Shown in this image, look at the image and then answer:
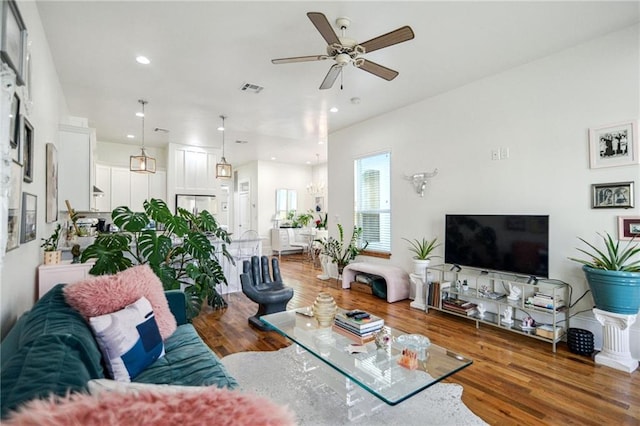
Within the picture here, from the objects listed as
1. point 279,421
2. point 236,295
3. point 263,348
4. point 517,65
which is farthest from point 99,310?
point 517,65

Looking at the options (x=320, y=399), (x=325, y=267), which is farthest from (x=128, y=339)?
(x=325, y=267)

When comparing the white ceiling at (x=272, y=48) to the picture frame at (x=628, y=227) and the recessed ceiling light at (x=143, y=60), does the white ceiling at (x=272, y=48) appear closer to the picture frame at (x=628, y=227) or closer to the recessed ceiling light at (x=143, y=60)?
the recessed ceiling light at (x=143, y=60)

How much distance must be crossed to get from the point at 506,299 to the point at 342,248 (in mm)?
3143

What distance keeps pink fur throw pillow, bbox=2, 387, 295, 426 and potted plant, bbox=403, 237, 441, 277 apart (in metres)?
3.84

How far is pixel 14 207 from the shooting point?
1.88 m

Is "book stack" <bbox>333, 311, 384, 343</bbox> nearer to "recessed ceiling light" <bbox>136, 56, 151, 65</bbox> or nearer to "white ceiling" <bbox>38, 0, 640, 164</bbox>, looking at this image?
"white ceiling" <bbox>38, 0, 640, 164</bbox>

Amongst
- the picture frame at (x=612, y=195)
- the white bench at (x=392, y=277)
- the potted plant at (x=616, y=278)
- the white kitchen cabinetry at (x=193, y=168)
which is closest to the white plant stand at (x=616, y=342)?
the potted plant at (x=616, y=278)

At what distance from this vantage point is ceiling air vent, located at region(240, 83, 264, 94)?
4.06 m

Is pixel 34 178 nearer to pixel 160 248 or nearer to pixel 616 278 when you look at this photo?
pixel 160 248

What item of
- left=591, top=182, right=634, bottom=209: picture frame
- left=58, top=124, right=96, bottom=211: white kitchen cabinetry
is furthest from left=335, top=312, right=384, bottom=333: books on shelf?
left=58, top=124, right=96, bottom=211: white kitchen cabinetry

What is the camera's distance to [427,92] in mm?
4348

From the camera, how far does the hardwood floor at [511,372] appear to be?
206cm

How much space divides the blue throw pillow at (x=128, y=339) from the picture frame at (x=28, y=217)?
1.08 meters

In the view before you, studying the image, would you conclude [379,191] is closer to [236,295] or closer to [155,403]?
[236,295]
